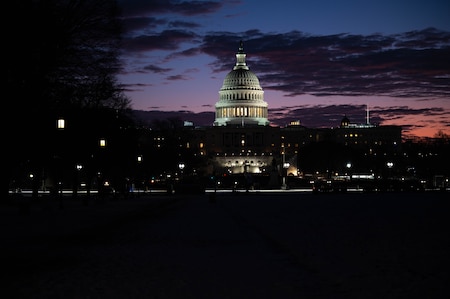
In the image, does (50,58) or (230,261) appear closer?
(230,261)

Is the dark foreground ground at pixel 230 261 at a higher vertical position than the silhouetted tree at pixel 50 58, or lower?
lower

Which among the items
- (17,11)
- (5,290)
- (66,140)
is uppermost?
(17,11)

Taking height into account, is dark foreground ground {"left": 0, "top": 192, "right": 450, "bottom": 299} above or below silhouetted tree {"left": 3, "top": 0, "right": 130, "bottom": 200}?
below

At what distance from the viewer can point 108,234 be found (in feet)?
93.5

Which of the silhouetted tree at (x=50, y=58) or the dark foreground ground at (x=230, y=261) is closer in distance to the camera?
the dark foreground ground at (x=230, y=261)

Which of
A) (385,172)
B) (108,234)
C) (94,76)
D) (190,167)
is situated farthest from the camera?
(385,172)

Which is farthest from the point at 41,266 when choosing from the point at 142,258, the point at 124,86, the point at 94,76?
the point at 124,86

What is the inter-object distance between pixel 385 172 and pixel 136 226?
159516 millimetres

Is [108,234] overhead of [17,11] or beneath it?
beneath

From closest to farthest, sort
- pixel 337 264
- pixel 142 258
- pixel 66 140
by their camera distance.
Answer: pixel 337 264
pixel 142 258
pixel 66 140

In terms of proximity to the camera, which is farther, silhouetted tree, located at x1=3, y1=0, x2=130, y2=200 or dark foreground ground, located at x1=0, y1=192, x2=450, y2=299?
silhouetted tree, located at x1=3, y1=0, x2=130, y2=200

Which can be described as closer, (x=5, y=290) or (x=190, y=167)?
(x=5, y=290)

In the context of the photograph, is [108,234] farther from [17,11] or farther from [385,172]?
[385,172]

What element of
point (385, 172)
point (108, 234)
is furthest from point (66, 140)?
point (385, 172)
